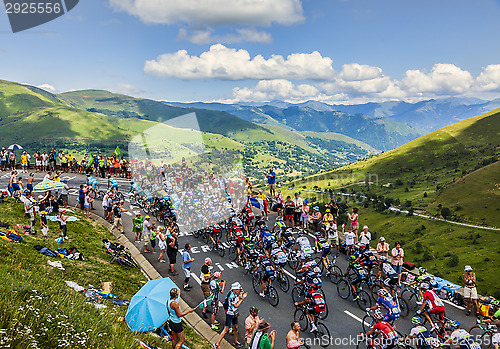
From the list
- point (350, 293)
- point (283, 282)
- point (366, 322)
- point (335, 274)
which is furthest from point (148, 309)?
point (335, 274)

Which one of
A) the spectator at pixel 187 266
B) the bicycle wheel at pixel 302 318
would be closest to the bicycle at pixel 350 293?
the bicycle wheel at pixel 302 318

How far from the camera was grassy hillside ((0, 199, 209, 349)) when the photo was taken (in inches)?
261

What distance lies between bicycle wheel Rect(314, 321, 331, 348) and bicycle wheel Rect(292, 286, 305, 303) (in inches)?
80.0

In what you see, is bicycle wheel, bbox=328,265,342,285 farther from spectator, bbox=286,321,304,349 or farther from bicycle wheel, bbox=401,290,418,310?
spectator, bbox=286,321,304,349

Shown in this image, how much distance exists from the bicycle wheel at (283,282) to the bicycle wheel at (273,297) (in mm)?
884

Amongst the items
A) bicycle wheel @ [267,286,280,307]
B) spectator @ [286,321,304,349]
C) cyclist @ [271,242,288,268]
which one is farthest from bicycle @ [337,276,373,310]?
spectator @ [286,321,304,349]

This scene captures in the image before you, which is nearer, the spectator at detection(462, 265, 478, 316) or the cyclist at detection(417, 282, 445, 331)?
the cyclist at detection(417, 282, 445, 331)

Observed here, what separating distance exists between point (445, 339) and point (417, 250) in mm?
67543

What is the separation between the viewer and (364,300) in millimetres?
13289

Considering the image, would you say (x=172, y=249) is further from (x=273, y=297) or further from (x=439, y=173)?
(x=439, y=173)

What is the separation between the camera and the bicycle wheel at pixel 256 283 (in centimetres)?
1452

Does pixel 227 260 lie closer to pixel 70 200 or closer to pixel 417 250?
pixel 70 200

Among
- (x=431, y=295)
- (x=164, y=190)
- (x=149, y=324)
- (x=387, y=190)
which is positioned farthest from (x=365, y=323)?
(x=387, y=190)

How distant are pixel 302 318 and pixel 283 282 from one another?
2720 mm
